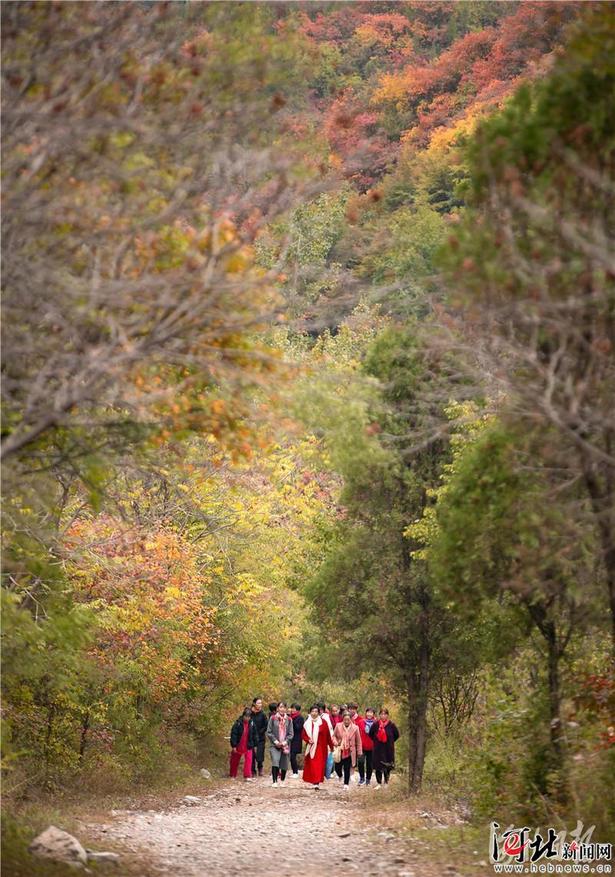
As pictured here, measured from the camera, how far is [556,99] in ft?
28.1

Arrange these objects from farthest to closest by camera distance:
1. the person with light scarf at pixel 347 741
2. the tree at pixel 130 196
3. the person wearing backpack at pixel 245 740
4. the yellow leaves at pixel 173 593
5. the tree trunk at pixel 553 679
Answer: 1. the person wearing backpack at pixel 245 740
2. the person with light scarf at pixel 347 741
3. the yellow leaves at pixel 173 593
4. the tree trunk at pixel 553 679
5. the tree at pixel 130 196

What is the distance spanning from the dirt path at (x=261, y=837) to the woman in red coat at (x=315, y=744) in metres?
1.48

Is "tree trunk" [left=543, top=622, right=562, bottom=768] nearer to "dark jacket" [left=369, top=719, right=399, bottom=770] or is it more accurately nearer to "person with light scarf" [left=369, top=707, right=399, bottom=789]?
"person with light scarf" [left=369, top=707, right=399, bottom=789]

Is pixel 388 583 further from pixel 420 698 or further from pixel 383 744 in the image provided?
pixel 383 744

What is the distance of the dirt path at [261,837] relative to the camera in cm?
1270

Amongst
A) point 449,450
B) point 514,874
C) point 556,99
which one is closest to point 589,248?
point 556,99

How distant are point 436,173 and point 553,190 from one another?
69574mm

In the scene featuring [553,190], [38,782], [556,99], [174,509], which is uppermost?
[556,99]

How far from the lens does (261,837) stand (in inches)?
621

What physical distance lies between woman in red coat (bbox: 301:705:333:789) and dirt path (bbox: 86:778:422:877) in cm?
148

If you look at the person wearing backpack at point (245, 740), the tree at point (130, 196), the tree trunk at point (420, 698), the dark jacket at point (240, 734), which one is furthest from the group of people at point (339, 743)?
the tree at point (130, 196)

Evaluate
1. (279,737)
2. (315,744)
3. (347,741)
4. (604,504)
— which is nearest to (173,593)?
(315,744)

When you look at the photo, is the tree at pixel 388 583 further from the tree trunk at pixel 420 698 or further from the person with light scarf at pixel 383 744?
the person with light scarf at pixel 383 744

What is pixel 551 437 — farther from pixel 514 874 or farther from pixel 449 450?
pixel 449 450
